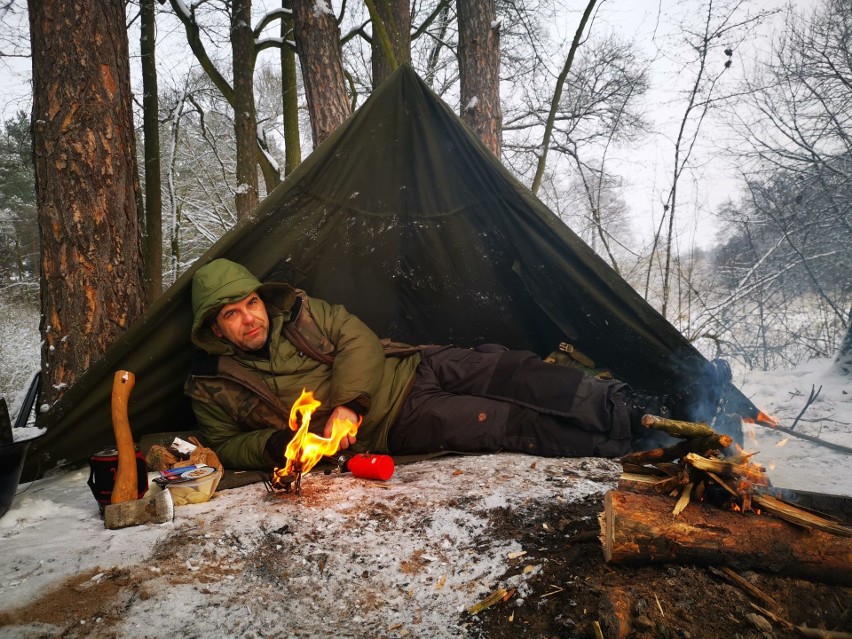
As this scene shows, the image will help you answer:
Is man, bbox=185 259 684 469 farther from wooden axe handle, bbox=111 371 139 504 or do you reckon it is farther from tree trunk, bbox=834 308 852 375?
tree trunk, bbox=834 308 852 375

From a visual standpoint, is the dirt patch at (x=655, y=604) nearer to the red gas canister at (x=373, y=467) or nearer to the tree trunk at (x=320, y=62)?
the red gas canister at (x=373, y=467)

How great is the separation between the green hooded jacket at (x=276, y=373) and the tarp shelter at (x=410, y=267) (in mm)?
222

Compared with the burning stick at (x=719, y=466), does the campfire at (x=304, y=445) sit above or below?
below

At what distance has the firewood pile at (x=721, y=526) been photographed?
4.29 ft

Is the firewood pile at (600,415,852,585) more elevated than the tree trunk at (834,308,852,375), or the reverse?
the tree trunk at (834,308,852,375)

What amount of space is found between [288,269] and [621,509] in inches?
98.9

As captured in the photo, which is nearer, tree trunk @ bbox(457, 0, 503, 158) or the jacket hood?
the jacket hood

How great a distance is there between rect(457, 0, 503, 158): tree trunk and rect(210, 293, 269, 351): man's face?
3.68 meters

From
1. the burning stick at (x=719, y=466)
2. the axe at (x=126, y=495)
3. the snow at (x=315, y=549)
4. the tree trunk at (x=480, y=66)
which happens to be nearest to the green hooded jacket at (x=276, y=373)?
the snow at (x=315, y=549)

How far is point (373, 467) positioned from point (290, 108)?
15.1 feet

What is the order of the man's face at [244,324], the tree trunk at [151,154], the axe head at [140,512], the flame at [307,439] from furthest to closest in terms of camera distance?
1. the tree trunk at [151,154]
2. the man's face at [244,324]
3. the flame at [307,439]
4. the axe head at [140,512]

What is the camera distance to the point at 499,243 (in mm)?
3355

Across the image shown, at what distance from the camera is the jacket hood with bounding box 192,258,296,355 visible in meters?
2.51

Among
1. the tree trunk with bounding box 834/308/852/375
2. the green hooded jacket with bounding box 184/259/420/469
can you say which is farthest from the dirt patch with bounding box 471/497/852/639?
the tree trunk with bounding box 834/308/852/375
